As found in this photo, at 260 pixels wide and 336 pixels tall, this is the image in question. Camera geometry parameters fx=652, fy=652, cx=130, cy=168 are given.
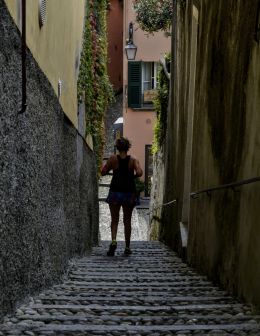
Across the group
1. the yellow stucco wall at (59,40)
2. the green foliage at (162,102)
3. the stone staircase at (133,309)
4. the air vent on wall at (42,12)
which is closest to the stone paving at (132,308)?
the stone staircase at (133,309)

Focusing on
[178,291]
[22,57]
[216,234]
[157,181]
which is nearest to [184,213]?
[216,234]

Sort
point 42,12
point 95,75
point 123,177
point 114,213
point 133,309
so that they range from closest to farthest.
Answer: point 133,309, point 42,12, point 123,177, point 114,213, point 95,75

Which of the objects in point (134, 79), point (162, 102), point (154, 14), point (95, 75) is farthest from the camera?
point (134, 79)

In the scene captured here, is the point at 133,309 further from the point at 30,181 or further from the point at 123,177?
the point at 123,177

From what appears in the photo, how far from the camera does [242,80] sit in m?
5.11

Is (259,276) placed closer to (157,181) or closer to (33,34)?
(33,34)

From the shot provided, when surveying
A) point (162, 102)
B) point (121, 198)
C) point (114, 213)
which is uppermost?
point (162, 102)

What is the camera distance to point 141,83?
85.9ft

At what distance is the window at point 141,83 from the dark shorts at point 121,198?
57.8ft

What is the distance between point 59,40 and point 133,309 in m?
3.85

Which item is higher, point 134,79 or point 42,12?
point 134,79

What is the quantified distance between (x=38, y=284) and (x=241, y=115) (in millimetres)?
2011

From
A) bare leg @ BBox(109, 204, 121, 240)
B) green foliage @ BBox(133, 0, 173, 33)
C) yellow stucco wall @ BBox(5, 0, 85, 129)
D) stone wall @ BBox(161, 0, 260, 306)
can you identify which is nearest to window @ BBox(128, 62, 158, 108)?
green foliage @ BBox(133, 0, 173, 33)

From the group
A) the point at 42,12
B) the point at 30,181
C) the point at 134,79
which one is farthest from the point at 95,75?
the point at 134,79
